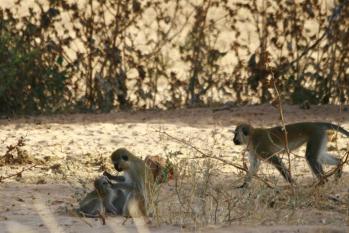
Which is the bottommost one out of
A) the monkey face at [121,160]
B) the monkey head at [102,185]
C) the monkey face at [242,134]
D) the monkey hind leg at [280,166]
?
the monkey head at [102,185]

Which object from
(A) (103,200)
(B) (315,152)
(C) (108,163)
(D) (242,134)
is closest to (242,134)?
(D) (242,134)

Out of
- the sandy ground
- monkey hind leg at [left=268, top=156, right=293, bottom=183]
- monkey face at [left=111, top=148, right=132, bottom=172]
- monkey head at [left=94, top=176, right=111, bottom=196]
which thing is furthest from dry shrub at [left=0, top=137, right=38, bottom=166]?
monkey hind leg at [left=268, top=156, right=293, bottom=183]

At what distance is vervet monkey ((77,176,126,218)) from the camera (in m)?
8.73

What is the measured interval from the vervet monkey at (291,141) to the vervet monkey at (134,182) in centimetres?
146

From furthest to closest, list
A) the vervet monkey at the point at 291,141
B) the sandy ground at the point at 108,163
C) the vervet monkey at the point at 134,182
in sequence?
the vervet monkey at the point at 291,141
the vervet monkey at the point at 134,182
the sandy ground at the point at 108,163

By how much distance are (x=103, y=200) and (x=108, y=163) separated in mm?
2085

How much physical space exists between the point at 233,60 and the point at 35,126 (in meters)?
8.07

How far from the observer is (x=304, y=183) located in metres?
10.1

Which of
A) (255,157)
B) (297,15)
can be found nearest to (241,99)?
(297,15)

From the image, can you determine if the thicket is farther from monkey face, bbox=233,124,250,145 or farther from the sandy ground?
monkey face, bbox=233,124,250,145

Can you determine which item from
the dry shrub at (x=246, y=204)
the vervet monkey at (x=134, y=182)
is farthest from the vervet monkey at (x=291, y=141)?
the vervet monkey at (x=134, y=182)

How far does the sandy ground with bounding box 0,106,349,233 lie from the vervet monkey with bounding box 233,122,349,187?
21 centimetres

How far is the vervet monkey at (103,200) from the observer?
873cm

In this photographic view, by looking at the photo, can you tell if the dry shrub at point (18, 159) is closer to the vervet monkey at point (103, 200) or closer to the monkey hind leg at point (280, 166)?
the vervet monkey at point (103, 200)
